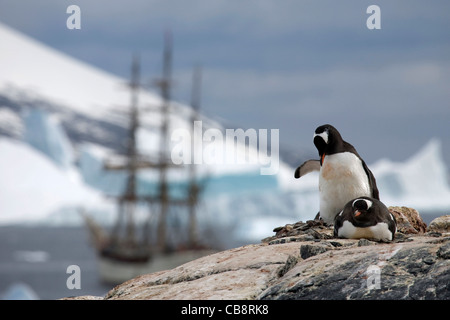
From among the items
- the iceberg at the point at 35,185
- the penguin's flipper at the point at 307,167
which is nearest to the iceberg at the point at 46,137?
the iceberg at the point at 35,185

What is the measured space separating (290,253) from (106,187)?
10146 centimetres

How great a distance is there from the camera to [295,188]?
328 feet

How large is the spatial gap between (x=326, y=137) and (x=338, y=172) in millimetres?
433

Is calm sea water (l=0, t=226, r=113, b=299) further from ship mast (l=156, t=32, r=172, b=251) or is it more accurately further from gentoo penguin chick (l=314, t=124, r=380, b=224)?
gentoo penguin chick (l=314, t=124, r=380, b=224)

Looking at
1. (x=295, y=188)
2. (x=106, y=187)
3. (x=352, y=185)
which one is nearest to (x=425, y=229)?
(x=352, y=185)

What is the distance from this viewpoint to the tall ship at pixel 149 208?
214ft

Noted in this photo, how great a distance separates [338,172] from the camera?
8125mm

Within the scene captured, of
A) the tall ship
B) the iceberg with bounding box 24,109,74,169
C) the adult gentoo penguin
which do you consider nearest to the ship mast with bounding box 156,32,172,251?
the tall ship

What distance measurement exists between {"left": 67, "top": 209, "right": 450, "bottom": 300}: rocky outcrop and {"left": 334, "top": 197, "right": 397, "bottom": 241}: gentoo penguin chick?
0.14m

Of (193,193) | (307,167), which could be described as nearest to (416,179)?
(193,193)

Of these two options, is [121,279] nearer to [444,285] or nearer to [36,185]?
[36,185]

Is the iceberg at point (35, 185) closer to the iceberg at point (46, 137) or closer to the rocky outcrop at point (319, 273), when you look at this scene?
the iceberg at point (46, 137)

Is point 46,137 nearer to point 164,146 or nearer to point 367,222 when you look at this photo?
point 164,146

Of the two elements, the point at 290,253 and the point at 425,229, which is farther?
the point at 425,229
